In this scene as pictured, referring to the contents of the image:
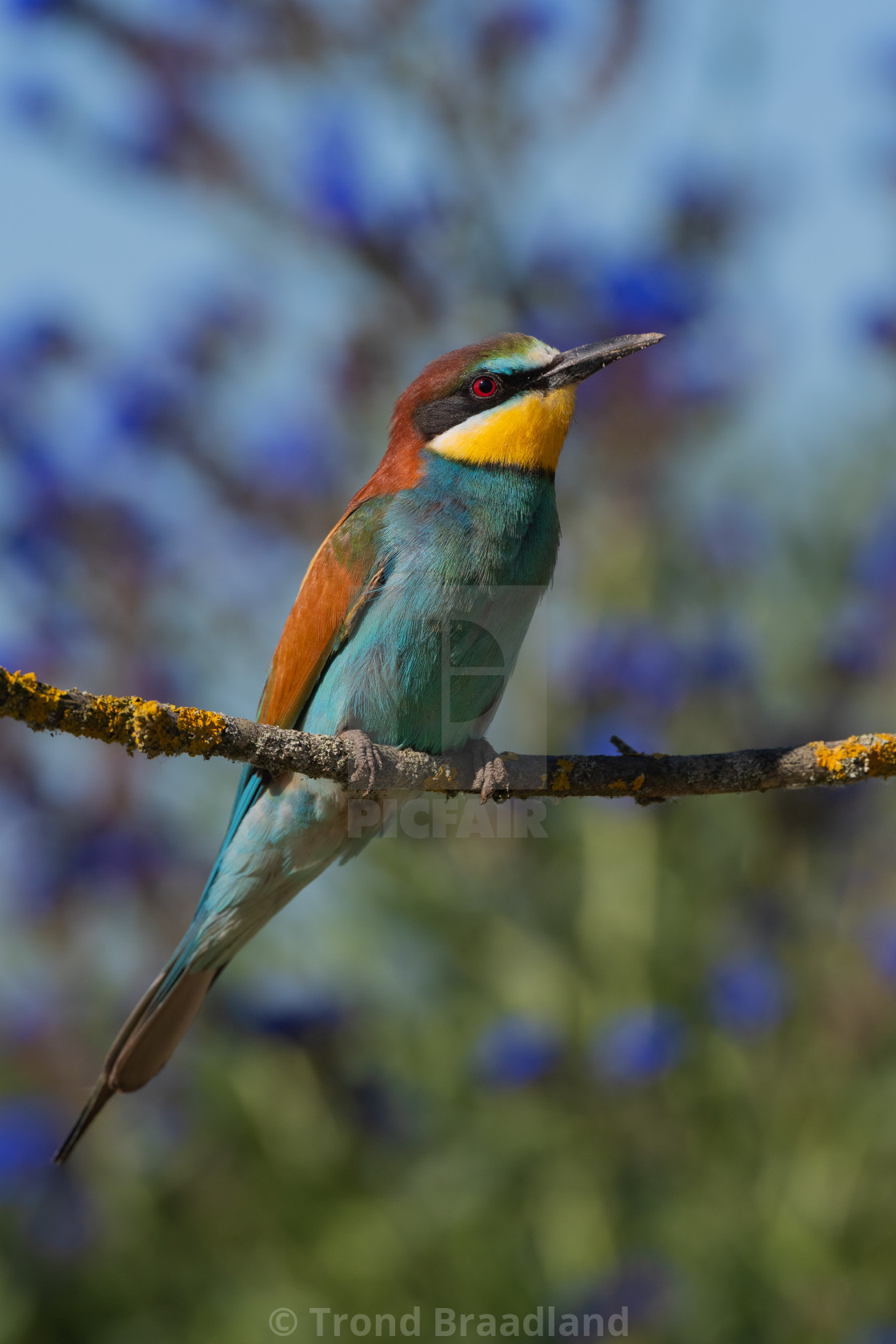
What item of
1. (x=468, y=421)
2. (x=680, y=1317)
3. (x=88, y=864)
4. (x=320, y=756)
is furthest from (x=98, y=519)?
(x=680, y=1317)

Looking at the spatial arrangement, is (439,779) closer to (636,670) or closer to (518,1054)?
(518,1054)

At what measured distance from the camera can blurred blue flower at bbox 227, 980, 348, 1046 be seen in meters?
3.26

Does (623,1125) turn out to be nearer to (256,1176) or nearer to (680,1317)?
(680,1317)

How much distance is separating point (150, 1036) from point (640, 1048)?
1327 mm

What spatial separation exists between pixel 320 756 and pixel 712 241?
257cm

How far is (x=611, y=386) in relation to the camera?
11.8ft

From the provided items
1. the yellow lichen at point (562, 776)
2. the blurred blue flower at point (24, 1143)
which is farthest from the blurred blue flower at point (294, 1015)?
the yellow lichen at point (562, 776)

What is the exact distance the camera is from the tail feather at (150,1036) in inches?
84.4

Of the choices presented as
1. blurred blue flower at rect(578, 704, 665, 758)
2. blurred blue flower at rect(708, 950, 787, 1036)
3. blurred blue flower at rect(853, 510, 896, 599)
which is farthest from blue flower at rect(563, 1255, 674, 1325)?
blurred blue flower at rect(853, 510, 896, 599)

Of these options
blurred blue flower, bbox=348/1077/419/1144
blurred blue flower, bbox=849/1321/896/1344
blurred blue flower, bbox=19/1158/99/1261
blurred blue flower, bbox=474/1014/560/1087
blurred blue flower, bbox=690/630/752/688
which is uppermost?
blurred blue flower, bbox=690/630/752/688

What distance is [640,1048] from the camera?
2.99 metres

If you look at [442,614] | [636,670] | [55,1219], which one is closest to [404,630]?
[442,614]

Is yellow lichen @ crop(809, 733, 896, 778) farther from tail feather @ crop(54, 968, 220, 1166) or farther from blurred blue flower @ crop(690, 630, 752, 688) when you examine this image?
blurred blue flower @ crop(690, 630, 752, 688)

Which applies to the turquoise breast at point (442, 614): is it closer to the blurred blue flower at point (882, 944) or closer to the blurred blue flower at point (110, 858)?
the blurred blue flower at point (110, 858)
